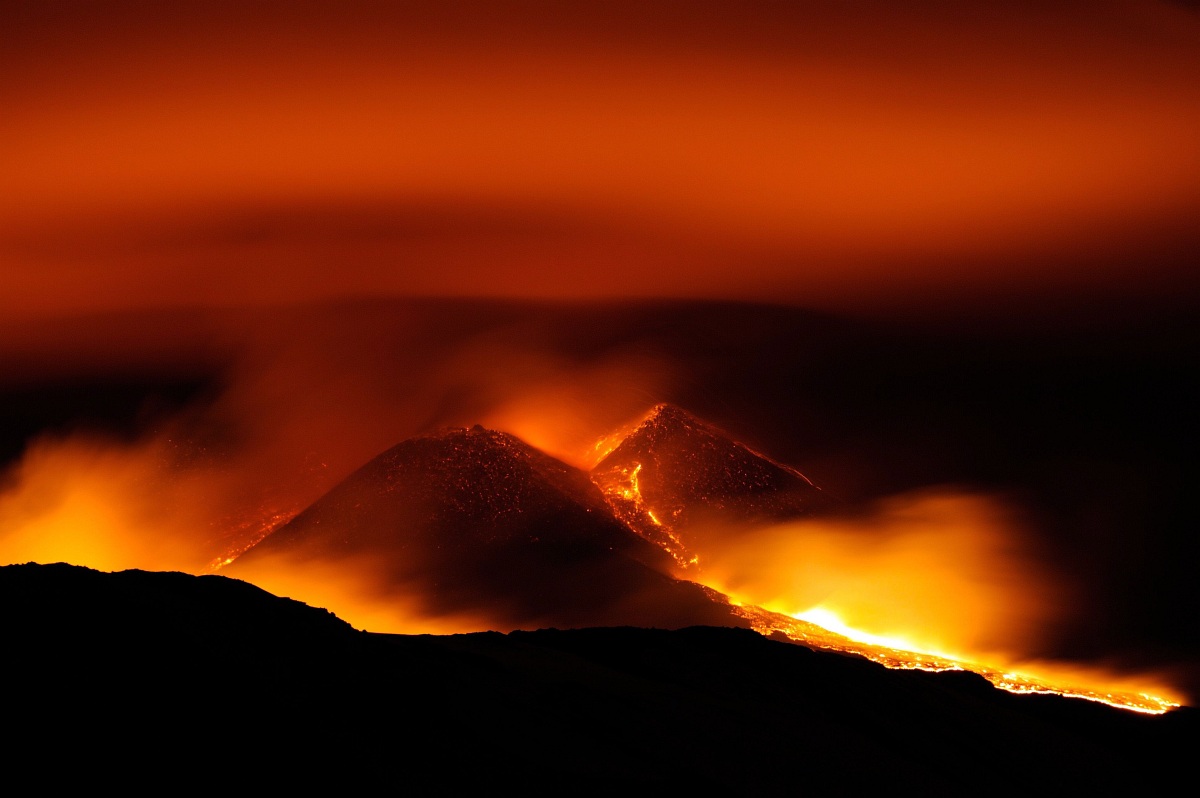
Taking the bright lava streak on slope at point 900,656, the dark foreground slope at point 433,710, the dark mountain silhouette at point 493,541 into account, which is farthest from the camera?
the dark mountain silhouette at point 493,541

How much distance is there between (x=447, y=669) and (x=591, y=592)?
54.9 meters

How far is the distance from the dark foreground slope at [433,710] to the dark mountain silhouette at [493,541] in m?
36.1

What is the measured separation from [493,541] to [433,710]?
68021 mm

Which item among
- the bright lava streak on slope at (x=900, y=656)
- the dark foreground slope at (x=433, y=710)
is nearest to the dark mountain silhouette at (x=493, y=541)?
the bright lava streak on slope at (x=900, y=656)

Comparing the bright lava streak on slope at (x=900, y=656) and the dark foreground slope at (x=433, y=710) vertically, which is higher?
the bright lava streak on slope at (x=900, y=656)

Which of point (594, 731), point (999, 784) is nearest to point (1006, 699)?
point (999, 784)

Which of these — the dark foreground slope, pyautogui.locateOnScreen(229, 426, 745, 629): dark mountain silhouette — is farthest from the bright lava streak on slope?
the dark foreground slope

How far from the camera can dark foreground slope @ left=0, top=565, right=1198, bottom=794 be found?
21391mm

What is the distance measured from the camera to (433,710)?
25.4m

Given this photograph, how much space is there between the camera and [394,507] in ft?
325

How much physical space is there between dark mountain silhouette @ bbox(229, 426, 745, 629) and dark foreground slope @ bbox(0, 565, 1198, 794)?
1421 inches

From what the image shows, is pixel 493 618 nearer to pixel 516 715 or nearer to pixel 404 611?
pixel 404 611

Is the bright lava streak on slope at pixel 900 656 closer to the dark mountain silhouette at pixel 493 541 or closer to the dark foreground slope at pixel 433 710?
the dark mountain silhouette at pixel 493 541

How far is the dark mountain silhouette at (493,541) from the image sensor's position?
8050 centimetres
